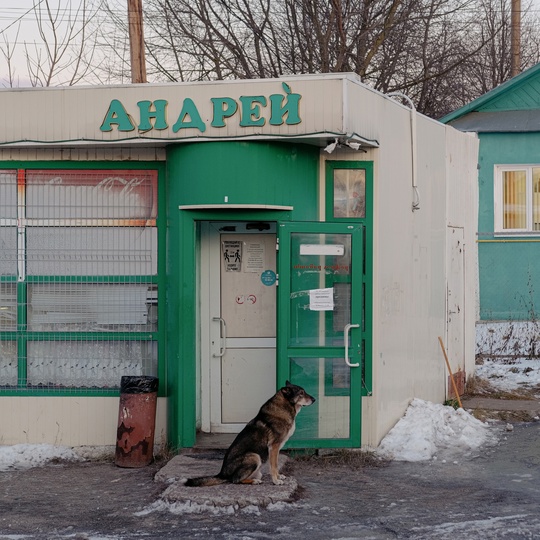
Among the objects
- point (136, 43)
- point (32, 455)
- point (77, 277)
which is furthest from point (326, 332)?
point (136, 43)

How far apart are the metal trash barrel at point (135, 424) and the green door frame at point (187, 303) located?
29 centimetres

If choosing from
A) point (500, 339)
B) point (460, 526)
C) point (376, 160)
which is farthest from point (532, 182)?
point (460, 526)

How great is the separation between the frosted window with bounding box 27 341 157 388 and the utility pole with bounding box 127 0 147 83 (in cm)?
701

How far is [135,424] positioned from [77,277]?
1704 mm

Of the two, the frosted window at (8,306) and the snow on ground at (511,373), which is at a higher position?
the frosted window at (8,306)

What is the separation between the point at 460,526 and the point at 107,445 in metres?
4.03

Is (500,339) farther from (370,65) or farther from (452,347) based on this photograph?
(370,65)

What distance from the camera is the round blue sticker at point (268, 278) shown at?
10383 mm

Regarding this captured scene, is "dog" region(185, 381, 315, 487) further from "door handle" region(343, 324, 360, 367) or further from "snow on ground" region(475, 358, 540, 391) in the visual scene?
"snow on ground" region(475, 358, 540, 391)

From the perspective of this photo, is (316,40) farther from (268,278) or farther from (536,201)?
(268,278)

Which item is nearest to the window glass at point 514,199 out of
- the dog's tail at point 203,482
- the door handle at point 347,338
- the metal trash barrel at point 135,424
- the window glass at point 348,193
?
the window glass at point 348,193

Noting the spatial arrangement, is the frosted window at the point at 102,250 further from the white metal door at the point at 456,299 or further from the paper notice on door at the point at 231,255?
the white metal door at the point at 456,299

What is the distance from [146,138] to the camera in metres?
9.48

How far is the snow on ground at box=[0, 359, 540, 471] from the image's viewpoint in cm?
974
